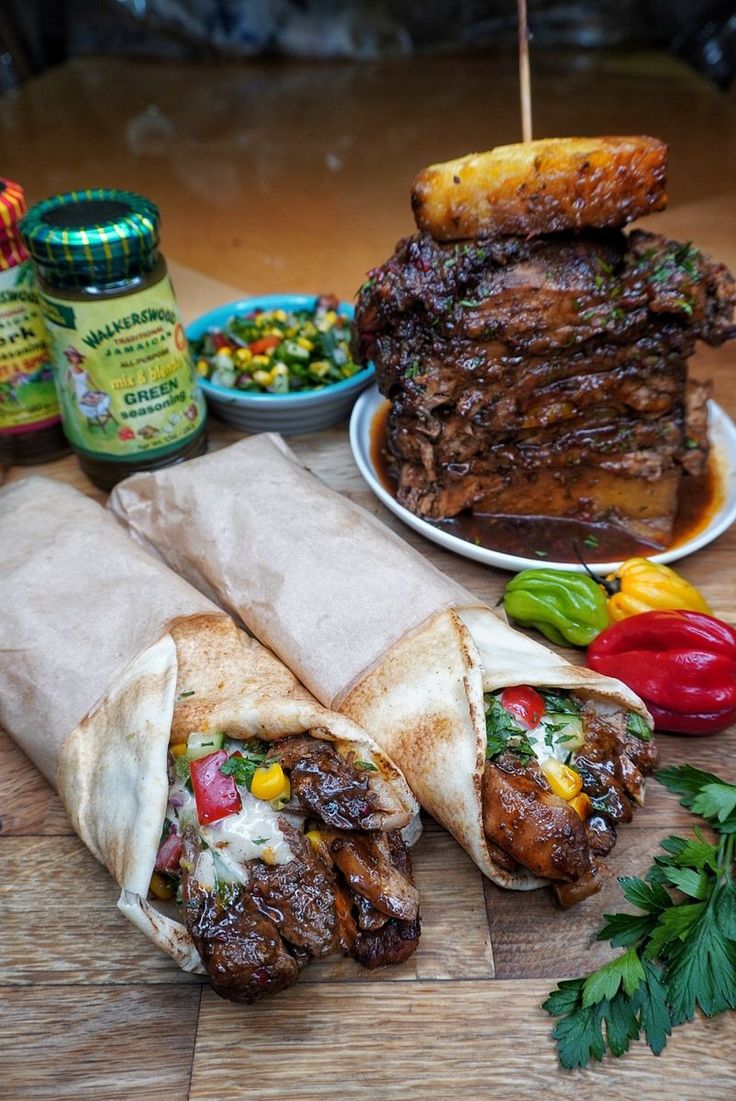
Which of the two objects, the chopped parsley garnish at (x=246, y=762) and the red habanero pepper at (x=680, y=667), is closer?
the chopped parsley garnish at (x=246, y=762)

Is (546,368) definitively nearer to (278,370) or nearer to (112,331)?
(278,370)

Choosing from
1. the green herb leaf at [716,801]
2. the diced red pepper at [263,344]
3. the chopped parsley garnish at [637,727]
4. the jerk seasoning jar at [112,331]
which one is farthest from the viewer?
the diced red pepper at [263,344]

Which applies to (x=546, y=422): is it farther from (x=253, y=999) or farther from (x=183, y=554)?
(x=253, y=999)

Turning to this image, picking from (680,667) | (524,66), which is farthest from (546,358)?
(680,667)

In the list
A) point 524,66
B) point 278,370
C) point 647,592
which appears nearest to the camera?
point 647,592

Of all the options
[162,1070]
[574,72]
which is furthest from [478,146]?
[162,1070]

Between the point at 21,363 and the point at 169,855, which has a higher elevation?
the point at 21,363

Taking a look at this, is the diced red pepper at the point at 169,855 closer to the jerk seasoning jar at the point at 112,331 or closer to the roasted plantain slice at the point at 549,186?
the jerk seasoning jar at the point at 112,331

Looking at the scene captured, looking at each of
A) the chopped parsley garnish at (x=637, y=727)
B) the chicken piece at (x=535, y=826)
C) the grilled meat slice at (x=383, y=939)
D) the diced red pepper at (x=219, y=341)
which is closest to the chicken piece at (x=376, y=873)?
the grilled meat slice at (x=383, y=939)
